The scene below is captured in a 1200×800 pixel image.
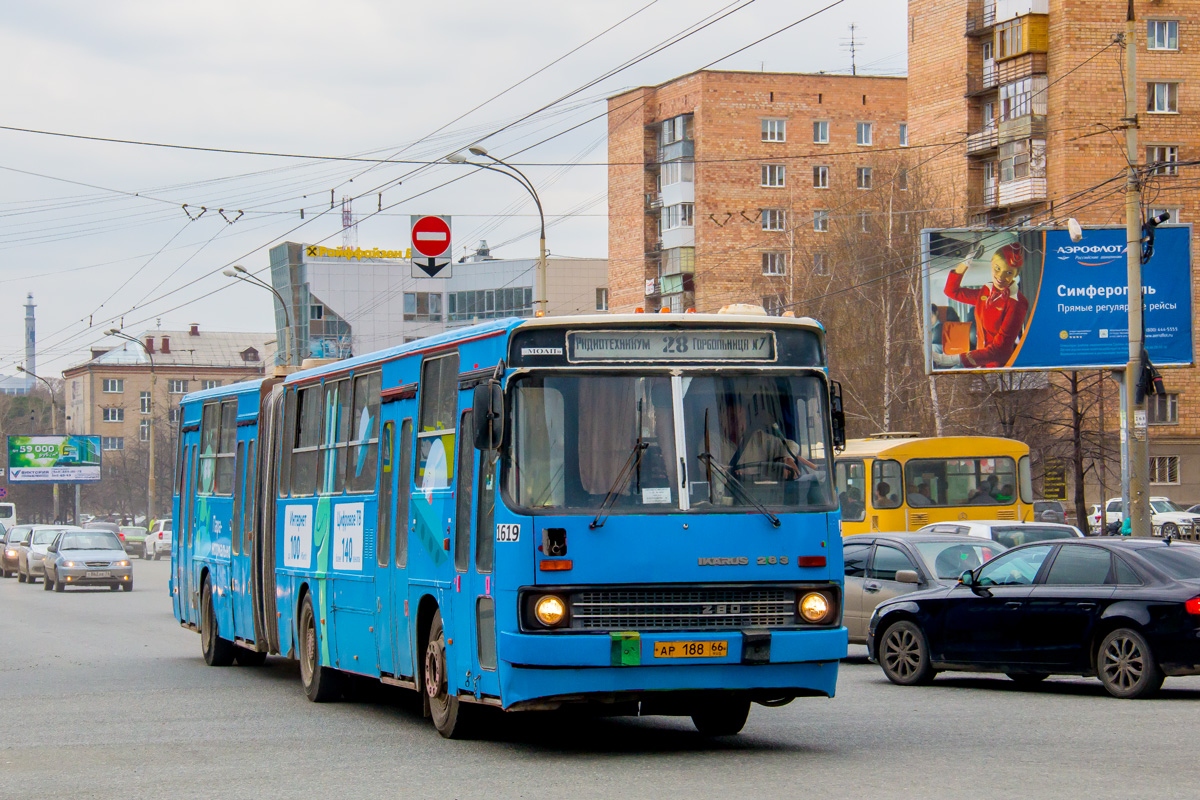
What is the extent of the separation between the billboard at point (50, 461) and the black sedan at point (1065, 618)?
287 feet

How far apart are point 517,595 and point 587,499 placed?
2.33ft

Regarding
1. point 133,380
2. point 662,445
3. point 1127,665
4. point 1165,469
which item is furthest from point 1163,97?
point 133,380

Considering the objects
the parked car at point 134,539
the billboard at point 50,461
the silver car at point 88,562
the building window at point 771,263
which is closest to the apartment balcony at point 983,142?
the building window at point 771,263

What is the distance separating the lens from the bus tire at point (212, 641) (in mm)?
18672

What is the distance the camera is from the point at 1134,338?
24.5m

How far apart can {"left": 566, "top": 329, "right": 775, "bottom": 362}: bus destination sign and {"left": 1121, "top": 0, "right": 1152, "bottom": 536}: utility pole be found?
586 inches

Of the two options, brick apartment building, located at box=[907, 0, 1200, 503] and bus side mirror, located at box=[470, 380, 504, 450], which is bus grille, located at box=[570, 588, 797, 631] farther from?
brick apartment building, located at box=[907, 0, 1200, 503]

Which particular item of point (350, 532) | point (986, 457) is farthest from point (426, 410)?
point (986, 457)

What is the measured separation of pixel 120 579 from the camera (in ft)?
132

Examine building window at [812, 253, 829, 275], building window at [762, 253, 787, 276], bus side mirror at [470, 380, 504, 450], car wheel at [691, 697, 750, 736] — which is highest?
building window at [762, 253, 787, 276]

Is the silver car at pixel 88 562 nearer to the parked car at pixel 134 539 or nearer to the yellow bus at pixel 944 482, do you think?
the yellow bus at pixel 944 482

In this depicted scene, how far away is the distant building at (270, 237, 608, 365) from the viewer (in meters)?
101

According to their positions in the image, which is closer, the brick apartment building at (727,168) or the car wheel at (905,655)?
the car wheel at (905,655)

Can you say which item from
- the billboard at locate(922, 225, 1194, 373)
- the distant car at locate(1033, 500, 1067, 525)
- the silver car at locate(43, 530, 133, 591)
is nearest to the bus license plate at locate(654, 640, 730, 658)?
the distant car at locate(1033, 500, 1067, 525)
